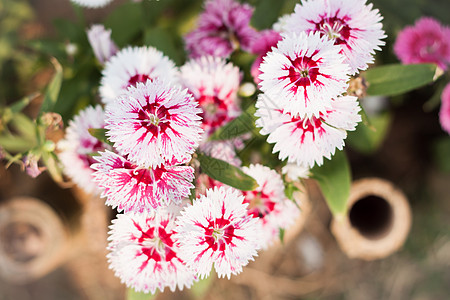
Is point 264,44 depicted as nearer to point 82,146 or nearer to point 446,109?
point 82,146

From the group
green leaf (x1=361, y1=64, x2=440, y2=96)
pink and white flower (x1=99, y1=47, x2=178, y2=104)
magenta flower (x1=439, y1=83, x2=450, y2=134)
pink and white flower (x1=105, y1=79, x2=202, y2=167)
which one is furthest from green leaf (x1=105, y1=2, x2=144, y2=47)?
magenta flower (x1=439, y1=83, x2=450, y2=134)

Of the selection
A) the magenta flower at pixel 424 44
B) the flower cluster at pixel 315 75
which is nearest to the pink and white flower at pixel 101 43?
the flower cluster at pixel 315 75

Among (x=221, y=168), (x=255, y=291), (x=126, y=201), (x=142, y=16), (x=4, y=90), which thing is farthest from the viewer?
(x=255, y=291)

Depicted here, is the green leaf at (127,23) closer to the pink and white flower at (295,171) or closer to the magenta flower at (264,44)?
the magenta flower at (264,44)

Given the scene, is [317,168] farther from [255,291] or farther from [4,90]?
[4,90]

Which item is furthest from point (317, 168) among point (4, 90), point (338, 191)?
point (4, 90)
